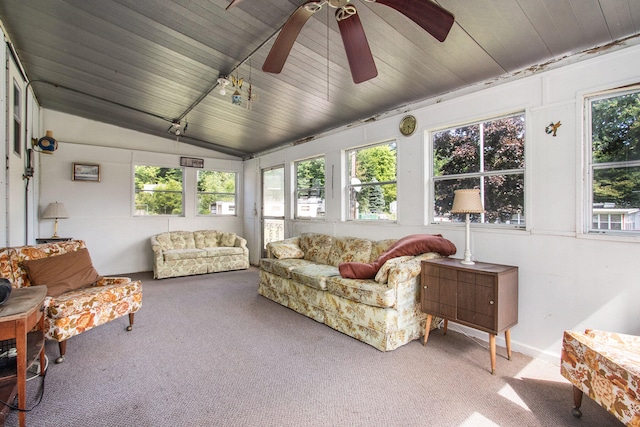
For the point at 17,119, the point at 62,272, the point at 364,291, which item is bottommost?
the point at 364,291

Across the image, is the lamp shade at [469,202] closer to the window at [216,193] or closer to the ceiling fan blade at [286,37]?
the ceiling fan blade at [286,37]

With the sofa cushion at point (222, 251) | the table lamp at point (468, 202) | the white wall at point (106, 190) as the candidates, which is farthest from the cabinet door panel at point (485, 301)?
the white wall at point (106, 190)

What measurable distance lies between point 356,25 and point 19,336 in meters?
2.58

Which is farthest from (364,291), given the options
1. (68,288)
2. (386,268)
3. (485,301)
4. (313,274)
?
(68,288)

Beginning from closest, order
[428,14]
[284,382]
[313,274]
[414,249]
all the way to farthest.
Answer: [428,14] → [284,382] → [414,249] → [313,274]

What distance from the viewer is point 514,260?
277cm

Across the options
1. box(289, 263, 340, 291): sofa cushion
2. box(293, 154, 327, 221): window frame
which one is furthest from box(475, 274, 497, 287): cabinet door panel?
box(293, 154, 327, 221): window frame

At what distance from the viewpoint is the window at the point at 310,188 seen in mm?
5125

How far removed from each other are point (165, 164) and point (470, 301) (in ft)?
20.6

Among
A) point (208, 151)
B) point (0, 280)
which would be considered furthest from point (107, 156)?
point (0, 280)

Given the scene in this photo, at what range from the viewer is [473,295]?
243 centimetres

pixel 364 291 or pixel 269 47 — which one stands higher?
pixel 269 47

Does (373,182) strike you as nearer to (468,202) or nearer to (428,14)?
(468,202)

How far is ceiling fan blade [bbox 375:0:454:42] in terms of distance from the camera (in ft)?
4.98
